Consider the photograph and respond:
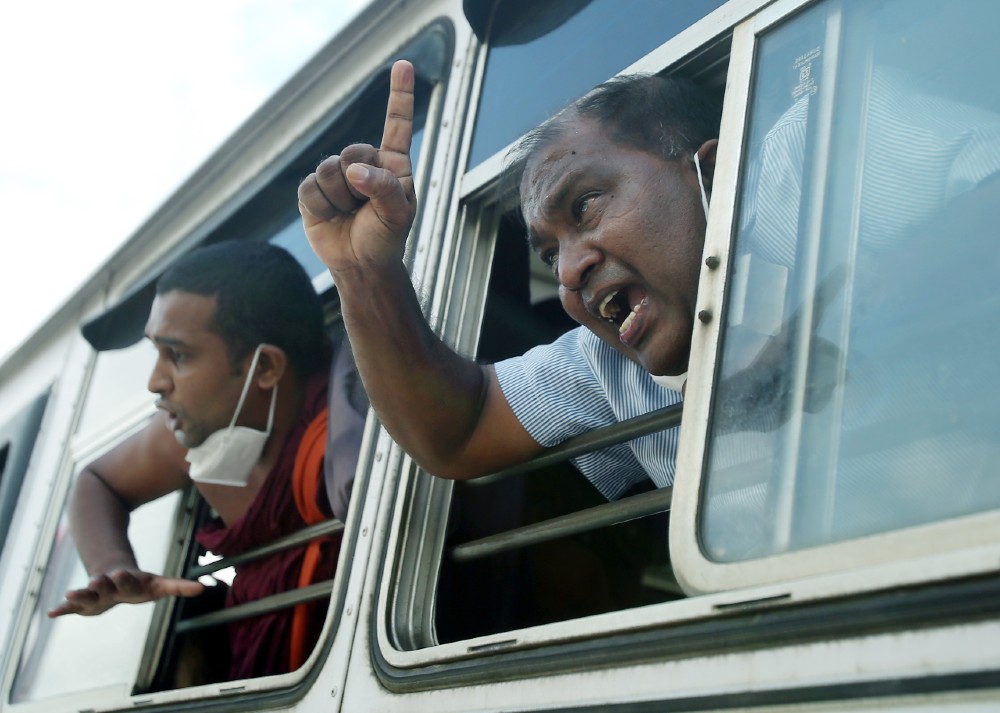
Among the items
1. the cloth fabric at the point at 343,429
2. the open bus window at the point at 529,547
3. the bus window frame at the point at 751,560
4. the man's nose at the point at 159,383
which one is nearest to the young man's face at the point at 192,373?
the man's nose at the point at 159,383

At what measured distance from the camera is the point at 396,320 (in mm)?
1908

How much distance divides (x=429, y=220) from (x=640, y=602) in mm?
1186

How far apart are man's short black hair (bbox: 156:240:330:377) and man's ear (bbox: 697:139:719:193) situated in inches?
50.1

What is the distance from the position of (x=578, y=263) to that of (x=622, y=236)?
0.29 ft

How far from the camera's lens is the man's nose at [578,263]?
1.80 metres

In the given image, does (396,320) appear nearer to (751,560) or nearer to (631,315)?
(631,315)

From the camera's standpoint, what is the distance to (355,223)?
1.82 m

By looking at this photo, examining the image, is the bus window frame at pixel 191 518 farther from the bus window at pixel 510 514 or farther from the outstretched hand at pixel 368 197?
the outstretched hand at pixel 368 197

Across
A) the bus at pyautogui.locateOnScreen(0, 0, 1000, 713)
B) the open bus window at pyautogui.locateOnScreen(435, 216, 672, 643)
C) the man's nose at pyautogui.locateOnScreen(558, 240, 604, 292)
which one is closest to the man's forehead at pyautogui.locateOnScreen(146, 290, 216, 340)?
the bus at pyautogui.locateOnScreen(0, 0, 1000, 713)

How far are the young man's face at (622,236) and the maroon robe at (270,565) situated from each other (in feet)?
2.91

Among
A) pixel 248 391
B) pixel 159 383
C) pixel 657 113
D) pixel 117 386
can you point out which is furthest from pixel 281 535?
pixel 657 113

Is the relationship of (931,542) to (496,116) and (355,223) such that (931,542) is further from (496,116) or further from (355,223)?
(496,116)

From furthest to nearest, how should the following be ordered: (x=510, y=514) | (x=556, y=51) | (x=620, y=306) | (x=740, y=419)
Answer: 1. (x=510, y=514)
2. (x=556, y=51)
3. (x=620, y=306)
4. (x=740, y=419)

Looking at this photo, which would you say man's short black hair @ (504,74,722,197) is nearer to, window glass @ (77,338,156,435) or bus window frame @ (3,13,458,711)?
bus window frame @ (3,13,458,711)
